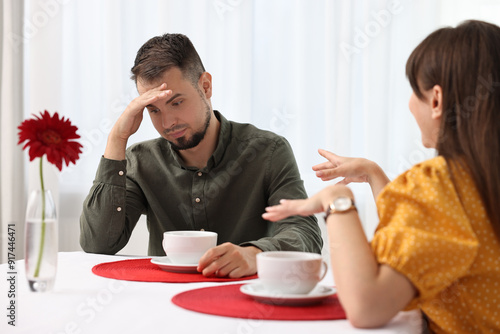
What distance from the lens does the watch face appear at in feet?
2.85

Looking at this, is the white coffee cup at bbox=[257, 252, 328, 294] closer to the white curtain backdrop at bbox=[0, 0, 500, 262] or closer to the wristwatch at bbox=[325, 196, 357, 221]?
the wristwatch at bbox=[325, 196, 357, 221]

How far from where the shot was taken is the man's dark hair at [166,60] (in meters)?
1.65

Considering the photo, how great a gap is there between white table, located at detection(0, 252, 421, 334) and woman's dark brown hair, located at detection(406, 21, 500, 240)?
24 cm

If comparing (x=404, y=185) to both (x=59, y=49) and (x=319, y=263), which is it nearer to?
(x=319, y=263)

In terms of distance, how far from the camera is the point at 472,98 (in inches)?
34.7

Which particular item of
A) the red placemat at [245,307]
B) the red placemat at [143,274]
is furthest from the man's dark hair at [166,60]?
the red placemat at [245,307]

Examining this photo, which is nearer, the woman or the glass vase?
the woman

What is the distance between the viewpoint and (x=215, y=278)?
1.12 m

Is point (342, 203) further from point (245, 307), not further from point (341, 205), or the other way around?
point (245, 307)

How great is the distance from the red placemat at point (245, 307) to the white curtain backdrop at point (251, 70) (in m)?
1.74

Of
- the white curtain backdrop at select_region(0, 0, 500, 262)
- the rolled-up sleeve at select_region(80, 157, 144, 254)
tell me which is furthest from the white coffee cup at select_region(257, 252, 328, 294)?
the white curtain backdrop at select_region(0, 0, 500, 262)

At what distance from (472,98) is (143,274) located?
699 millimetres

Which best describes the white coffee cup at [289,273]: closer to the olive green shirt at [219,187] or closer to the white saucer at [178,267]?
the white saucer at [178,267]

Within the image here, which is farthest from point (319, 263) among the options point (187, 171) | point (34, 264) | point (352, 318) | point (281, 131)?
point (281, 131)
